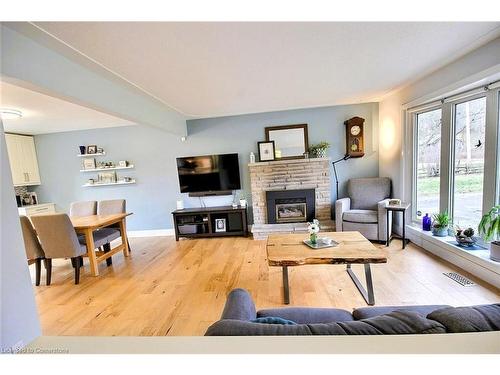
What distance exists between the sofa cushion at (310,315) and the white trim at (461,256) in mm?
1834

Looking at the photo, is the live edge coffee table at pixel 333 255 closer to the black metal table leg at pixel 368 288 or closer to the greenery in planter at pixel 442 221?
the black metal table leg at pixel 368 288

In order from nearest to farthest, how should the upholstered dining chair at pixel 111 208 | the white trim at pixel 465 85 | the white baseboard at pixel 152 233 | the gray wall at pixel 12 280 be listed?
the gray wall at pixel 12 280 → the white trim at pixel 465 85 → the upholstered dining chair at pixel 111 208 → the white baseboard at pixel 152 233

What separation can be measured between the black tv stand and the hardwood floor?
2.79 ft

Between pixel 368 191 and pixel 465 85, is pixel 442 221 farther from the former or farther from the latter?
pixel 465 85

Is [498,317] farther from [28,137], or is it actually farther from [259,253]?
[28,137]

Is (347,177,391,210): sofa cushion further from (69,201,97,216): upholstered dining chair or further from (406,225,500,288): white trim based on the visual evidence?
(69,201,97,216): upholstered dining chair

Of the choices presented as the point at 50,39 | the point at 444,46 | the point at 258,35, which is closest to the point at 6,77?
the point at 50,39

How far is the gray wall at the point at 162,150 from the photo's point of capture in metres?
4.08

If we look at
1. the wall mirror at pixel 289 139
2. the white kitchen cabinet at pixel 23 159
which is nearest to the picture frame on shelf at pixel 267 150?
the wall mirror at pixel 289 139

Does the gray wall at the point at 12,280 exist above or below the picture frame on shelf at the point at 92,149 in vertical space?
below

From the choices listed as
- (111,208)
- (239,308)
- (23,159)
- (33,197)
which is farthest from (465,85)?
(33,197)

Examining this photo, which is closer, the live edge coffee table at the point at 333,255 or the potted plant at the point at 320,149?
Answer: the live edge coffee table at the point at 333,255

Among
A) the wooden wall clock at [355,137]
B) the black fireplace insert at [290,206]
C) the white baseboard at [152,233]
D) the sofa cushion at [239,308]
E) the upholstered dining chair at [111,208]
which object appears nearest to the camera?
the sofa cushion at [239,308]
